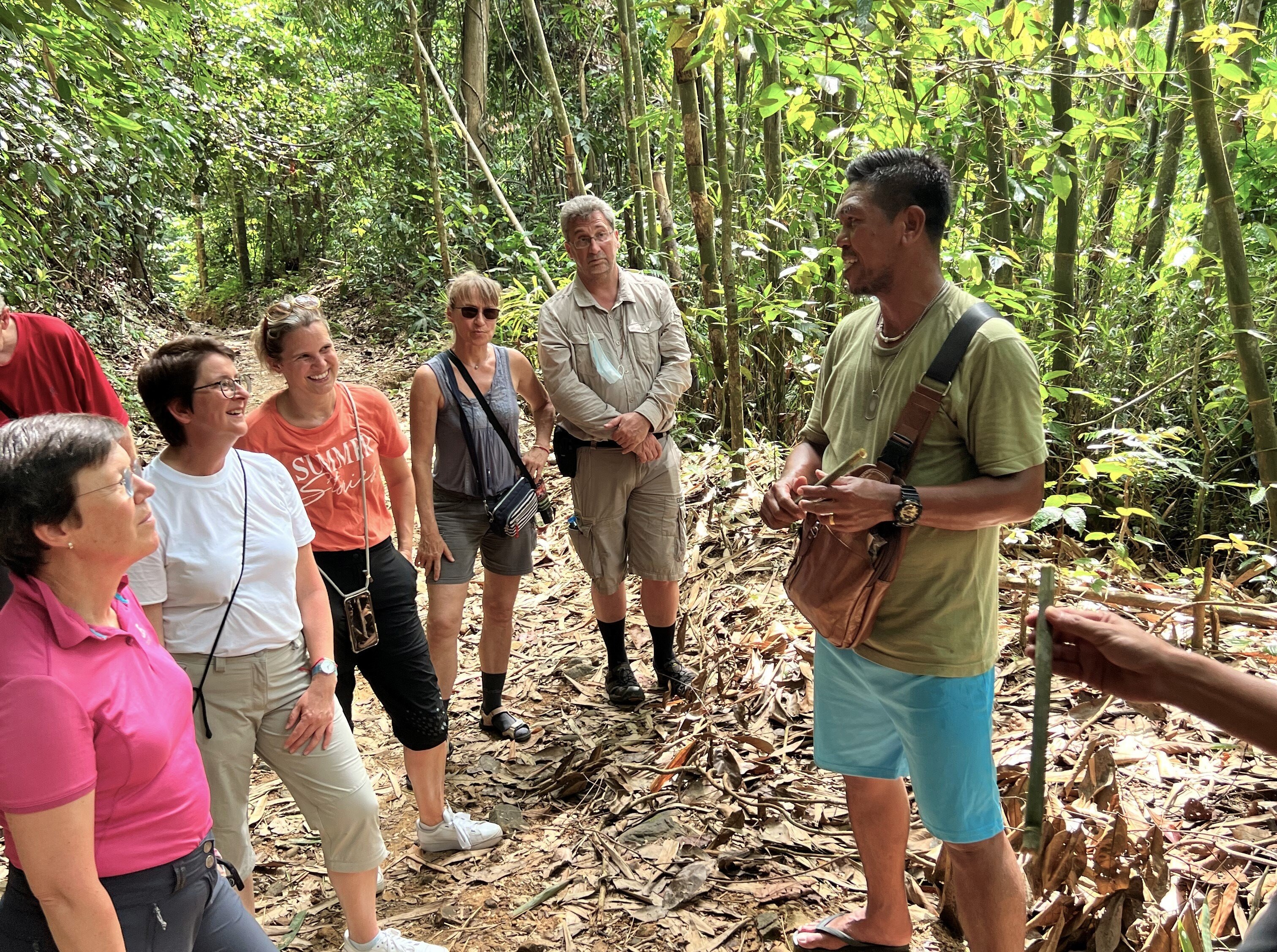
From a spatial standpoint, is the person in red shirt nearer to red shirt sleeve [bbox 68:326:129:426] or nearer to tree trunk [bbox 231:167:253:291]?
red shirt sleeve [bbox 68:326:129:426]

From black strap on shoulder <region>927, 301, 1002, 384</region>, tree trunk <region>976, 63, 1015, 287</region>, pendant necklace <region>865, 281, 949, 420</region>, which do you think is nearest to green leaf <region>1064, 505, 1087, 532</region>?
tree trunk <region>976, 63, 1015, 287</region>

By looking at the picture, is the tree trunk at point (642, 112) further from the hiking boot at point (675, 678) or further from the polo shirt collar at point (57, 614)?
the polo shirt collar at point (57, 614)

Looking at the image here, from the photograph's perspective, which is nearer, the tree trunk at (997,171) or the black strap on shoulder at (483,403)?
the black strap on shoulder at (483,403)

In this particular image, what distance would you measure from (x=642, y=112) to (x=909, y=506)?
17.9 ft

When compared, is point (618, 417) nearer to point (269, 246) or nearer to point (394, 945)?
point (394, 945)

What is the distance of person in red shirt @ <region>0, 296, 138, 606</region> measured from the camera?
9.72 feet

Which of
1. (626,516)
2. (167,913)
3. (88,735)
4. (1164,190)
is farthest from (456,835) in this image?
(1164,190)

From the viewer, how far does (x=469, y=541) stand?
388 cm

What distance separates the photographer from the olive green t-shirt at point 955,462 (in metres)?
2.06

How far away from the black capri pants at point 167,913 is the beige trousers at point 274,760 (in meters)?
0.56

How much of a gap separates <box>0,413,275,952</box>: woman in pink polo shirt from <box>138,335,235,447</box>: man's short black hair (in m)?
0.64

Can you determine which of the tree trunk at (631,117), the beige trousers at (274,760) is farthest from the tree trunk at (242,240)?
the beige trousers at (274,760)

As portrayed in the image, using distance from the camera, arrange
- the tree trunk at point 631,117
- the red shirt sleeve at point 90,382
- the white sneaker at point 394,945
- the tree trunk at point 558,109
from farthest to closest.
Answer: the tree trunk at point 558,109, the tree trunk at point 631,117, the red shirt sleeve at point 90,382, the white sneaker at point 394,945

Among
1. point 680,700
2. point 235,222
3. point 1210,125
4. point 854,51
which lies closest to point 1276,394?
point 1210,125
